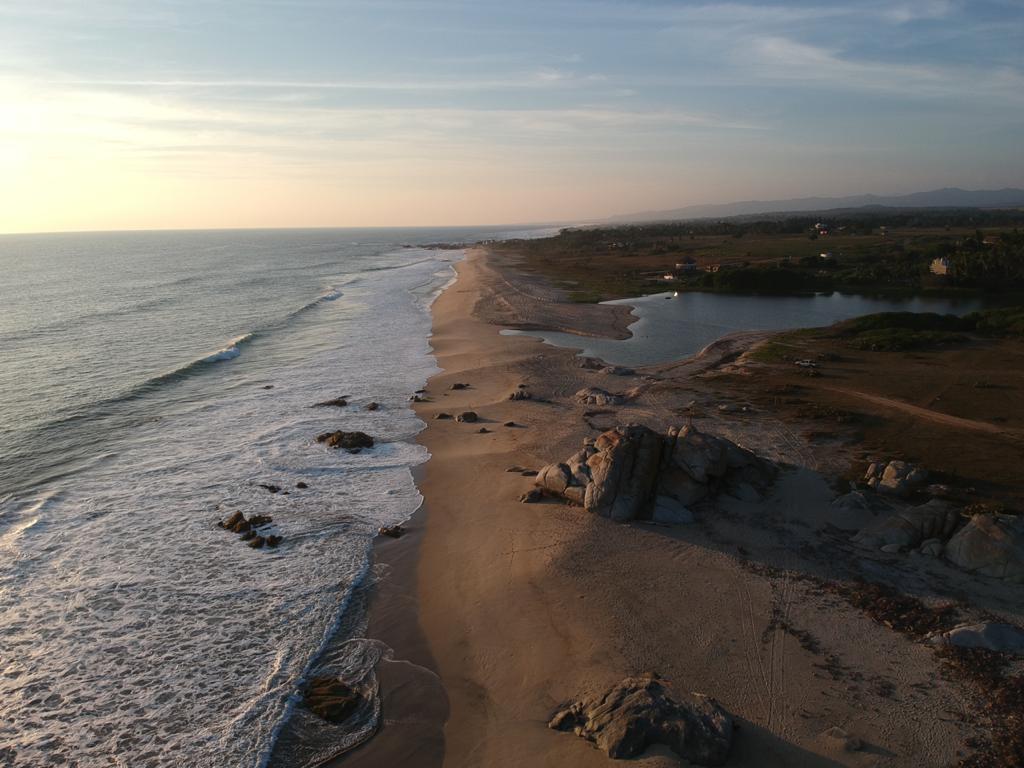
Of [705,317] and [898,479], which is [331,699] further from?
[705,317]

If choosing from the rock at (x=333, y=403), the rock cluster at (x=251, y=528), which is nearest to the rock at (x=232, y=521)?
the rock cluster at (x=251, y=528)

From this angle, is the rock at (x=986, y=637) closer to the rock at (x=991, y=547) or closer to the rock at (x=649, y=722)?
the rock at (x=991, y=547)

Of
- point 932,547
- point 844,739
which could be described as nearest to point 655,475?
point 932,547

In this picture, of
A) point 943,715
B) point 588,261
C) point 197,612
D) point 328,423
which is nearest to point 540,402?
point 328,423

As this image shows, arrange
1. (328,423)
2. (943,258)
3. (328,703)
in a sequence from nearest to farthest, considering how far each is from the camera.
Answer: (328,703) < (328,423) < (943,258)

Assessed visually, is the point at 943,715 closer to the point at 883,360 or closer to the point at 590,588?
the point at 590,588

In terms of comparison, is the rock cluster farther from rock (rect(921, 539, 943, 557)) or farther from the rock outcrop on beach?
rock (rect(921, 539, 943, 557))
